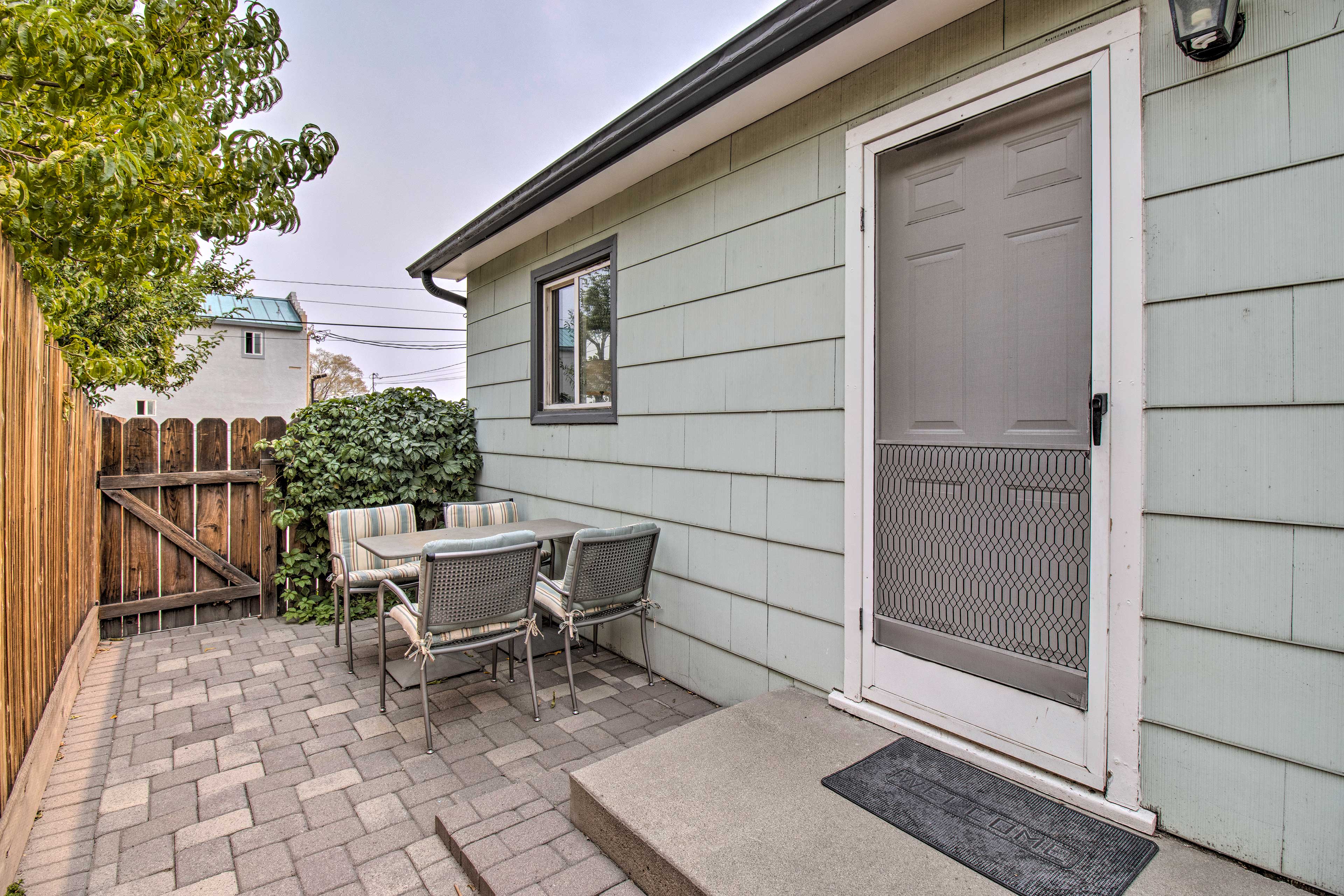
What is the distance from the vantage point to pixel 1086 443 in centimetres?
184

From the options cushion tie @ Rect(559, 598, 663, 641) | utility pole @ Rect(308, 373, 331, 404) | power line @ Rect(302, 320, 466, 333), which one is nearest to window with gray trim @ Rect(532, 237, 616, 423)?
cushion tie @ Rect(559, 598, 663, 641)

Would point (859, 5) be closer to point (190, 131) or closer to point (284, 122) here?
point (190, 131)

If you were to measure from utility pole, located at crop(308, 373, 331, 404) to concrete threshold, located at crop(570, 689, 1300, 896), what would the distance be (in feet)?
69.9

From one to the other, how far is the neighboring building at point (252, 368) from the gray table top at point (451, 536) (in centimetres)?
1761

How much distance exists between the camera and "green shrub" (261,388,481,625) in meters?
4.66

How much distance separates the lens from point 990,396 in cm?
208

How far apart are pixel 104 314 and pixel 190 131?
6.18 m

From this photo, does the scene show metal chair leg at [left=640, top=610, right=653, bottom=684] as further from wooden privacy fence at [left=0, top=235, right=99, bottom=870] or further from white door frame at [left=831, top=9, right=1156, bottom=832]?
wooden privacy fence at [left=0, top=235, right=99, bottom=870]

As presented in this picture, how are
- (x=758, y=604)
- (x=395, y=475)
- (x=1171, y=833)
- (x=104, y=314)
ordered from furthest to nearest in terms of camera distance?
(x=104, y=314) → (x=395, y=475) → (x=758, y=604) → (x=1171, y=833)

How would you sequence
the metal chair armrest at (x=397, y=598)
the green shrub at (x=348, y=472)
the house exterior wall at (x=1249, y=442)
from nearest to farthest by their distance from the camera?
the house exterior wall at (x=1249, y=442) → the metal chair armrest at (x=397, y=598) → the green shrub at (x=348, y=472)

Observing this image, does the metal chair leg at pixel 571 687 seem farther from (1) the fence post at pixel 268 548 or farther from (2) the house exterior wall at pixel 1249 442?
(1) the fence post at pixel 268 548

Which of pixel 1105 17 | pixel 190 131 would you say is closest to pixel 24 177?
pixel 190 131

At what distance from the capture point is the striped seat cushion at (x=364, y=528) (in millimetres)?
4086

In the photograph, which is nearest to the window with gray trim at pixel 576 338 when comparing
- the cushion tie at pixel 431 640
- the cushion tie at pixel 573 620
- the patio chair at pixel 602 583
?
the patio chair at pixel 602 583
